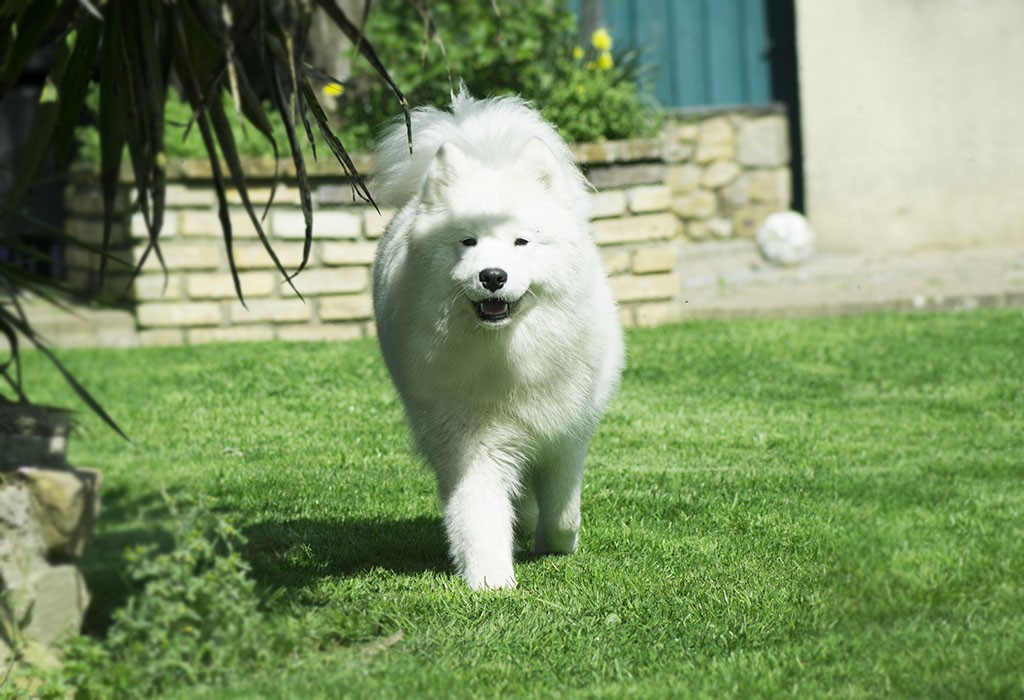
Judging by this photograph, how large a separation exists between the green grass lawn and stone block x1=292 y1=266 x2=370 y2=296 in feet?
2.61

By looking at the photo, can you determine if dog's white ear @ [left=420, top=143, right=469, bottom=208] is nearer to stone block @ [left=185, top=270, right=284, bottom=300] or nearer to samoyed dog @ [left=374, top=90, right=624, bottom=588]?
samoyed dog @ [left=374, top=90, right=624, bottom=588]

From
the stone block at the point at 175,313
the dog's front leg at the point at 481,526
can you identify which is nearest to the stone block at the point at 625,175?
the stone block at the point at 175,313

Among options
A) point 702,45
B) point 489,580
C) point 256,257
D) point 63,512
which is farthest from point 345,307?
point 63,512

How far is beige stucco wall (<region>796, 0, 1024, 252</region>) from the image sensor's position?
459 inches

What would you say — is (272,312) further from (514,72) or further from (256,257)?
(514,72)

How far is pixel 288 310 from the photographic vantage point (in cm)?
909

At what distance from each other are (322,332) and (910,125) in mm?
5839

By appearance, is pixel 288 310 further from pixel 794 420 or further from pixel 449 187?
pixel 449 187

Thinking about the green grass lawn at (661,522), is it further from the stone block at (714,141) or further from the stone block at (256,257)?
the stone block at (714,141)

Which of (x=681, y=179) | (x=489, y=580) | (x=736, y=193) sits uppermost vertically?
(x=681, y=179)

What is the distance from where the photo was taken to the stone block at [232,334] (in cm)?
908

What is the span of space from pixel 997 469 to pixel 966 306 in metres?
4.03

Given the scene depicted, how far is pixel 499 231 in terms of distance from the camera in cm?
399

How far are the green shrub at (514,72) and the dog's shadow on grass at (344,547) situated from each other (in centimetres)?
469
